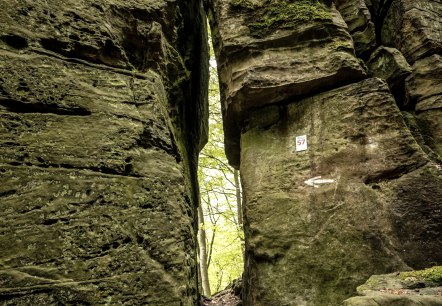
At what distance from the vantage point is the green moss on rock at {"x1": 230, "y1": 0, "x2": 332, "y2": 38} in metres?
7.14

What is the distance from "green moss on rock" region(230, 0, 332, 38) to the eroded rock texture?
3.55 metres

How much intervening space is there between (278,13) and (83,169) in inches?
237

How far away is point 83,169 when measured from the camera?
3.37m

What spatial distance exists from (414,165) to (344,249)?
1990 millimetres

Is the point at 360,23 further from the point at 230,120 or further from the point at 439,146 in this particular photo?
the point at 230,120

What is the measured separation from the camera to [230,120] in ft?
25.4

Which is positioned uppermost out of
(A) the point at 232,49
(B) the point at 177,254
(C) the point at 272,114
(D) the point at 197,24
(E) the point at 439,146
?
(D) the point at 197,24

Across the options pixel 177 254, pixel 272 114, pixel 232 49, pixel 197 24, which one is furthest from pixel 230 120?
pixel 177 254

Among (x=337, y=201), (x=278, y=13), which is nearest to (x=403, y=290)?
Answer: (x=337, y=201)

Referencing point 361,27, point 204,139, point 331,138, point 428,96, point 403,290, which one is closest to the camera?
point 403,290

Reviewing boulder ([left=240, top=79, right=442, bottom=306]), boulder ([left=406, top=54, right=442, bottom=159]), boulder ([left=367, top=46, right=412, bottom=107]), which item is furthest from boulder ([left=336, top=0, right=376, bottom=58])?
boulder ([left=240, top=79, right=442, bottom=306])

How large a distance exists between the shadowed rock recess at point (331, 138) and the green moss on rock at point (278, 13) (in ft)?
0.08

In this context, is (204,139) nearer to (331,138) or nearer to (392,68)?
(331,138)

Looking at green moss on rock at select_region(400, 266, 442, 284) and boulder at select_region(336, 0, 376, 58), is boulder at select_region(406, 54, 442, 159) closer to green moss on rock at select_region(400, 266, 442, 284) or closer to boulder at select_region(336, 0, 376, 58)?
boulder at select_region(336, 0, 376, 58)
